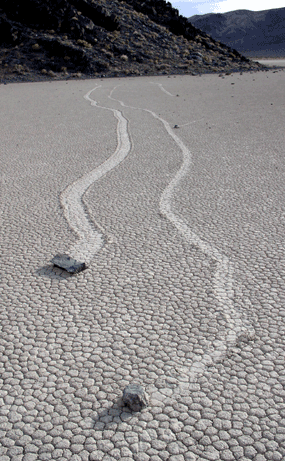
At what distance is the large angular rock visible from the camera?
3015 mm

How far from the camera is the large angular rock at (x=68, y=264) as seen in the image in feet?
9.89

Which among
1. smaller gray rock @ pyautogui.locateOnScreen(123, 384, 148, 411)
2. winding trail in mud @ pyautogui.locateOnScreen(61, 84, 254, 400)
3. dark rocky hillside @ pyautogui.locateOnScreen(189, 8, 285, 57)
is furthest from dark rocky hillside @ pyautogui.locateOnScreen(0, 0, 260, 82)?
dark rocky hillside @ pyautogui.locateOnScreen(189, 8, 285, 57)

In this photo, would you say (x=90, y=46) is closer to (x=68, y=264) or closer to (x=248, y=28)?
(x=68, y=264)

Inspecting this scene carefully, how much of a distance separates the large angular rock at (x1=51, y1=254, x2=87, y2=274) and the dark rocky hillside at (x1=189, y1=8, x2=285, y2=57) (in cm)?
12087

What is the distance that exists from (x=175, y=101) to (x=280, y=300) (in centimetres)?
1093

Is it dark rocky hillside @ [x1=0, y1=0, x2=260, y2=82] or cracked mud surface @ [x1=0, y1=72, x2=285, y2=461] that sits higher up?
dark rocky hillside @ [x1=0, y1=0, x2=260, y2=82]

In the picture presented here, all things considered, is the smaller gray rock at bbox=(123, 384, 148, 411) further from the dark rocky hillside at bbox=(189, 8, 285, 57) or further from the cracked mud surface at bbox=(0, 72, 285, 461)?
the dark rocky hillside at bbox=(189, 8, 285, 57)

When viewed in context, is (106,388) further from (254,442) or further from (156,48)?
(156,48)

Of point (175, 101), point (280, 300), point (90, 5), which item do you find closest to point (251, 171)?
point (280, 300)

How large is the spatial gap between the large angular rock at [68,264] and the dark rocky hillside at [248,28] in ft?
397

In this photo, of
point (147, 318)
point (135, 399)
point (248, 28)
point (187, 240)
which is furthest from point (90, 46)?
point (248, 28)

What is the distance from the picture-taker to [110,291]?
2779 mm

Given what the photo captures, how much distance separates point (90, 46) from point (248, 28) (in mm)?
120603

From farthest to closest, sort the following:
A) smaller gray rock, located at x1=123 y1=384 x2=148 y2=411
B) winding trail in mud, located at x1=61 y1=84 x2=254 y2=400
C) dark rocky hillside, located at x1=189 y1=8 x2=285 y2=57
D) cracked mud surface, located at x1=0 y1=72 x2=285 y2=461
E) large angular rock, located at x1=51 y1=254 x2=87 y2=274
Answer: dark rocky hillside, located at x1=189 y1=8 x2=285 y2=57 → large angular rock, located at x1=51 y1=254 x2=87 y2=274 → winding trail in mud, located at x1=61 y1=84 x2=254 y2=400 → smaller gray rock, located at x1=123 y1=384 x2=148 y2=411 → cracked mud surface, located at x1=0 y1=72 x2=285 y2=461
